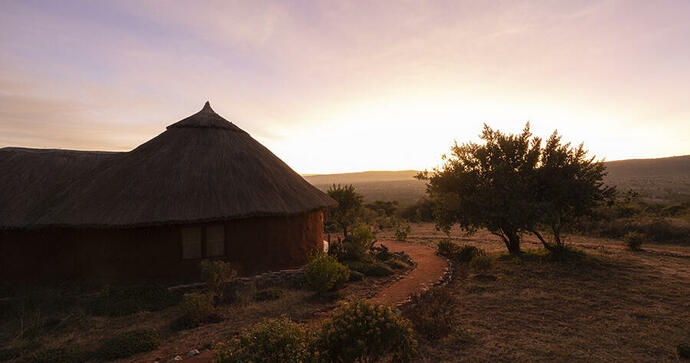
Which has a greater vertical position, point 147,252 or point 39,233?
point 39,233

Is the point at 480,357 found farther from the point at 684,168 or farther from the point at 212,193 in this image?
the point at 684,168

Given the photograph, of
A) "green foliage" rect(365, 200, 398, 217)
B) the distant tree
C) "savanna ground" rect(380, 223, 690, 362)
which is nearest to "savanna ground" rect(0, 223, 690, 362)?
"savanna ground" rect(380, 223, 690, 362)

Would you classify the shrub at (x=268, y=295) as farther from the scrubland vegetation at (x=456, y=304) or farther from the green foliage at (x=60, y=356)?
the green foliage at (x=60, y=356)

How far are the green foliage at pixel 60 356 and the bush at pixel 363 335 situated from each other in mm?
6275

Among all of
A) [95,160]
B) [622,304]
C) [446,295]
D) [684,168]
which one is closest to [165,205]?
[95,160]

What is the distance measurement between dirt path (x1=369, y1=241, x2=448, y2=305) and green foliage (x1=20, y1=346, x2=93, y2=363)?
7.65 meters

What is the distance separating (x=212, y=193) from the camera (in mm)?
12953

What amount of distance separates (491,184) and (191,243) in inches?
553

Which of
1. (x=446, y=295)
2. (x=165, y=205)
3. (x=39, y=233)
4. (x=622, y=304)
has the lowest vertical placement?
(x=622, y=304)

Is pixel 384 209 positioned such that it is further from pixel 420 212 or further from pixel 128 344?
pixel 128 344

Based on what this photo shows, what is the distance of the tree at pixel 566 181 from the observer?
1462 cm

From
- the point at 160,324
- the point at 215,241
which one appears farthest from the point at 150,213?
the point at 160,324

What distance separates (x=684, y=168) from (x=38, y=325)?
5471 inches

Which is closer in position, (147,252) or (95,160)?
(147,252)
